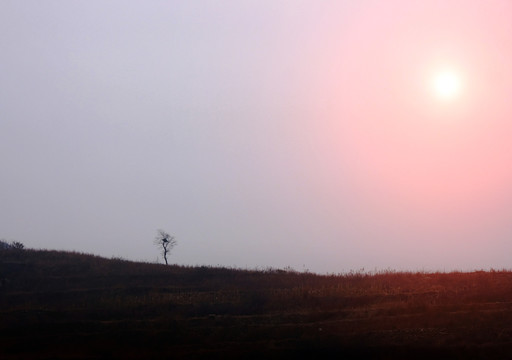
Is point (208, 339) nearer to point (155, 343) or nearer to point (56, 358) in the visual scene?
point (155, 343)

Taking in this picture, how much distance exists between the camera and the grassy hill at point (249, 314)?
736 inches

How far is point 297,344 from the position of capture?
18.8 meters

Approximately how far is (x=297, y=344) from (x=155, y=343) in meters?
4.69

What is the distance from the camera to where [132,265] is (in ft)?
116

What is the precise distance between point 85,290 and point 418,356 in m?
16.8

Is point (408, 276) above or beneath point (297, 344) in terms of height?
above

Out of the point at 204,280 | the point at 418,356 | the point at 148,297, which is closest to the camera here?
the point at 418,356

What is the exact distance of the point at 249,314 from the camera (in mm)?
23656

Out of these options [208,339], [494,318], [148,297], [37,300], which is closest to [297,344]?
[208,339]

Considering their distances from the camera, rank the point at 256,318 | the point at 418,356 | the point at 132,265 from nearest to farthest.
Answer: the point at 418,356
the point at 256,318
the point at 132,265

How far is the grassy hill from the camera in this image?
61.3 ft

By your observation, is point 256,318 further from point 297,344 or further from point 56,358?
point 56,358

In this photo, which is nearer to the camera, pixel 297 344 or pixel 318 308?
pixel 297 344

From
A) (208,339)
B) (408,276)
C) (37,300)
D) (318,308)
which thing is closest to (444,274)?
(408,276)
